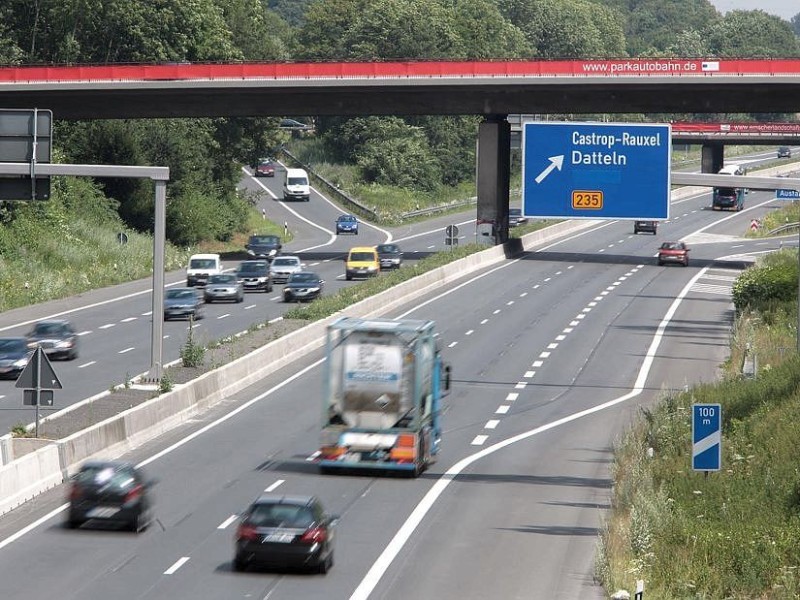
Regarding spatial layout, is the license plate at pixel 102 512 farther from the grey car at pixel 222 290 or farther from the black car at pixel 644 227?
the black car at pixel 644 227

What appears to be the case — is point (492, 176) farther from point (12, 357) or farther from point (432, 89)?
point (12, 357)

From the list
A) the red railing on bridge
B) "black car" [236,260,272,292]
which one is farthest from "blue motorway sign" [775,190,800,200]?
"black car" [236,260,272,292]

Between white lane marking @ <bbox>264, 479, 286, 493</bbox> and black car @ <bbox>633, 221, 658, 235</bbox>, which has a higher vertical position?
black car @ <bbox>633, 221, 658, 235</bbox>

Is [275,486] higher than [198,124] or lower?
lower

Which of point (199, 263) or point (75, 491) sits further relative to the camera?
point (199, 263)

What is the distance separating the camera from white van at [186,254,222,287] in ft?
262

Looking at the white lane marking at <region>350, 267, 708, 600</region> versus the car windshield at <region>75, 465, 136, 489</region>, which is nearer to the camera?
the white lane marking at <region>350, 267, 708, 600</region>

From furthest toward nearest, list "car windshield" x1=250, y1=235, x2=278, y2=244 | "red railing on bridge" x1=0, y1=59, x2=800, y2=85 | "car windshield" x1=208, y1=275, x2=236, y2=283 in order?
"car windshield" x1=250, y1=235, x2=278, y2=244, "red railing on bridge" x1=0, y1=59, x2=800, y2=85, "car windshield" x1=208, y1=275, x2=236, y2=283

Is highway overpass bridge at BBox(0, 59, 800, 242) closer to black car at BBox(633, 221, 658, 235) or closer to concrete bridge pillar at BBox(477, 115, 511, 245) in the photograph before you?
concrete bridge pillar at BBox(477, 115, 511, 245)

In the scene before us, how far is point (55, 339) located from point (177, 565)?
29019 mm

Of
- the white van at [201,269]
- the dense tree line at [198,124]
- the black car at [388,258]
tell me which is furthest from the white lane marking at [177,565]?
the dense tree line at [198,124]

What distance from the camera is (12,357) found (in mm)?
48812

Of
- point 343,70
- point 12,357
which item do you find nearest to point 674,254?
point 343,70

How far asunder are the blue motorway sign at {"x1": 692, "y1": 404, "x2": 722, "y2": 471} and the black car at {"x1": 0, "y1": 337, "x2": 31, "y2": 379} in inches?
1115
